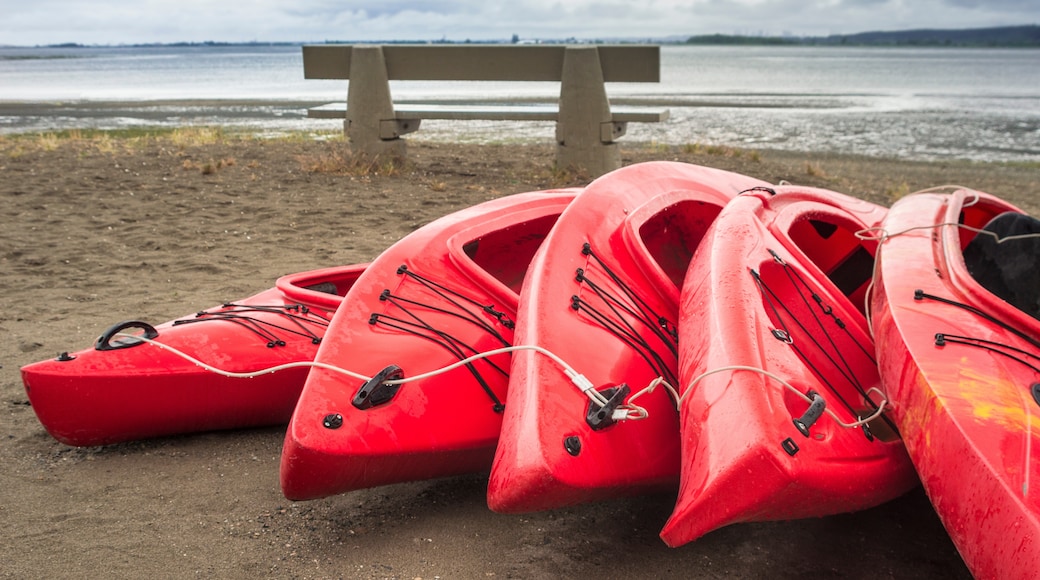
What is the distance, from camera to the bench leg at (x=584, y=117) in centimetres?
776

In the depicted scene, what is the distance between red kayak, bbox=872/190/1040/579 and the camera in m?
2.04

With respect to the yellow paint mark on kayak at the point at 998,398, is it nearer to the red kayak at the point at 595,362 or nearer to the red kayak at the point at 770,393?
the red kayak at the point at 770,393

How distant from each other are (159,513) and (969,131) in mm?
18359

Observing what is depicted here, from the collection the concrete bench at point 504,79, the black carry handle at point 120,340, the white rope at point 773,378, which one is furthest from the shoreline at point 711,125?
the white rope at point 773,378

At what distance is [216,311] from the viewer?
11.8ft

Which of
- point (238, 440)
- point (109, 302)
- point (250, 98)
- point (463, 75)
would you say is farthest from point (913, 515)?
point (250, 98)

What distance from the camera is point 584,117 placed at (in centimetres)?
785

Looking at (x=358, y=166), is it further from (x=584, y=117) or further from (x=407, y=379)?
(x=407, y=379)

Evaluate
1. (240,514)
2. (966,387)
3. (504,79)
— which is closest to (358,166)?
(504,79)

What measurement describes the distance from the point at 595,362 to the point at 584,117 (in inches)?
212

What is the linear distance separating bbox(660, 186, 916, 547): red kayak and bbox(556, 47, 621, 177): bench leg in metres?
4.24

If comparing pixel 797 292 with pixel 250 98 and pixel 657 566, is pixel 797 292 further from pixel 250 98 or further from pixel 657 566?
pixel 250 98

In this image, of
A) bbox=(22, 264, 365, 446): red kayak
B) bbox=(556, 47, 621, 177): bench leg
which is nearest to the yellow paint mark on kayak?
bbox=(22, 264, 365, 446): red kayak

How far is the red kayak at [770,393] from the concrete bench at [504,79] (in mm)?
4252
